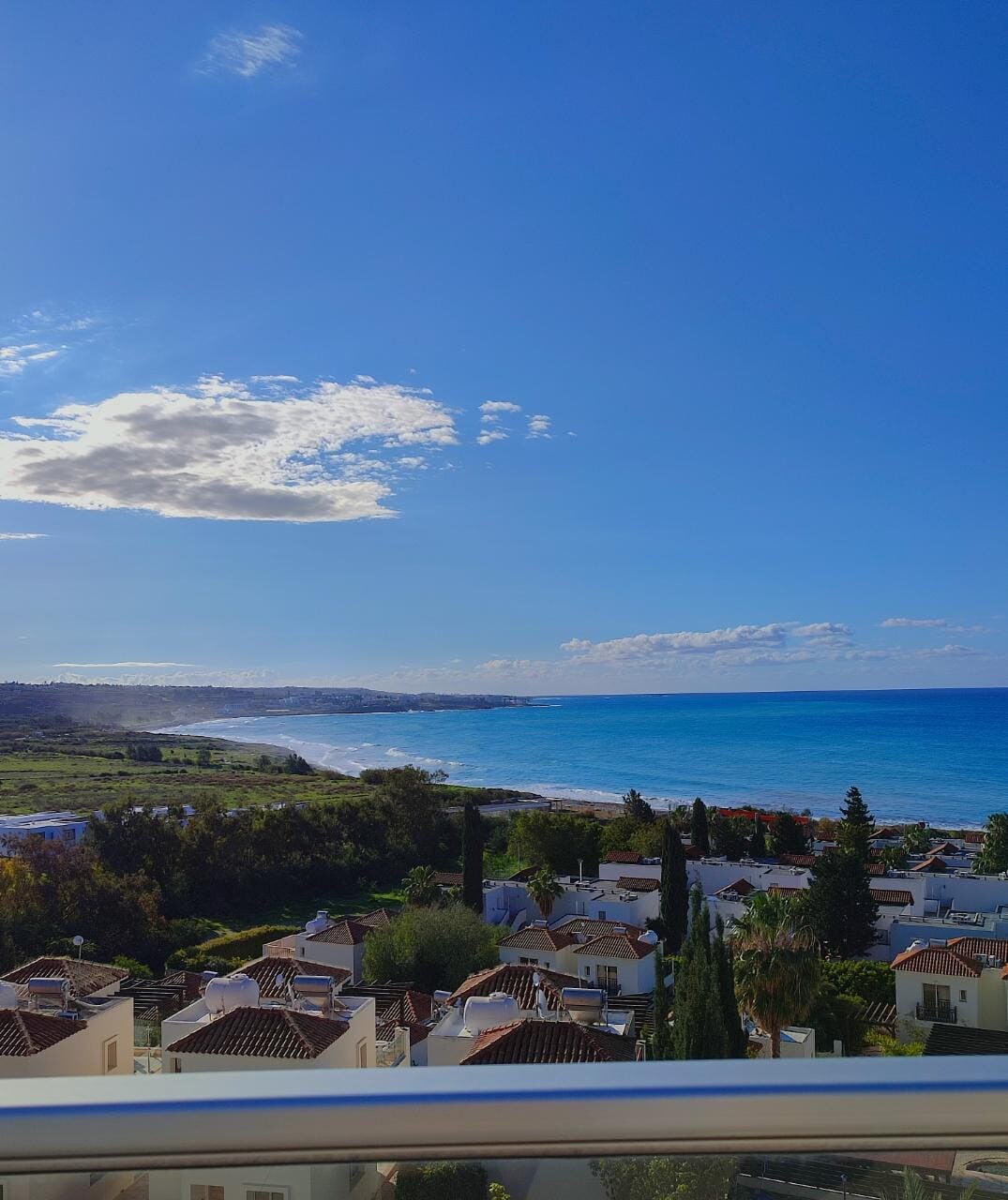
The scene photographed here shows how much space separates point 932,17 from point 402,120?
3.86 meters

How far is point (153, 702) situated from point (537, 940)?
3921 centimetres

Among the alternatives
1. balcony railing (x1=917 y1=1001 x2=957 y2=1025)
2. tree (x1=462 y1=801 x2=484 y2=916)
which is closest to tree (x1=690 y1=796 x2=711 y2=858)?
tree (x1=462 y1=801 x2=484 y2=916)

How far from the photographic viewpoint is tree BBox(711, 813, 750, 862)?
1046 inches

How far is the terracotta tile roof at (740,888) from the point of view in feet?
66.0

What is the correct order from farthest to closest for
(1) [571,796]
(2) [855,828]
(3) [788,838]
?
(1) [571,796]
(3) [788,838]
(2) [855,828]

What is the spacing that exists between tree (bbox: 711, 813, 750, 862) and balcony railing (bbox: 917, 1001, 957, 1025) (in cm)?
1280

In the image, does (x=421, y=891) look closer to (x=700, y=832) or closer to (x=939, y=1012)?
(x=939, y=1012)

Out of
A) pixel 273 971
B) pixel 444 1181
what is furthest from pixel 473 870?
pixel 444 1181

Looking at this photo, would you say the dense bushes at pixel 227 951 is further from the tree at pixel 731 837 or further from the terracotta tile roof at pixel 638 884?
the tree at pixel 731 837

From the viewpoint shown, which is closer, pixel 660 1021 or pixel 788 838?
pixel 660 1021

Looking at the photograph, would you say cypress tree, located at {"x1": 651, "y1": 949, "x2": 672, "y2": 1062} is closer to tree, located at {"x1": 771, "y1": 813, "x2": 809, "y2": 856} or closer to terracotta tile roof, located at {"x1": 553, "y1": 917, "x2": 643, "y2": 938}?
terracotta tile roof, located at {"x1": 553, "y1": 917, "x2": 643, "y2": 938}

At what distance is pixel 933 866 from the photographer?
2291 cm

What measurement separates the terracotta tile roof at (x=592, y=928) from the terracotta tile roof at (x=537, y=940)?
51 centimetres

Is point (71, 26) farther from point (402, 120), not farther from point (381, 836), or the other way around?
point (381, 836)
